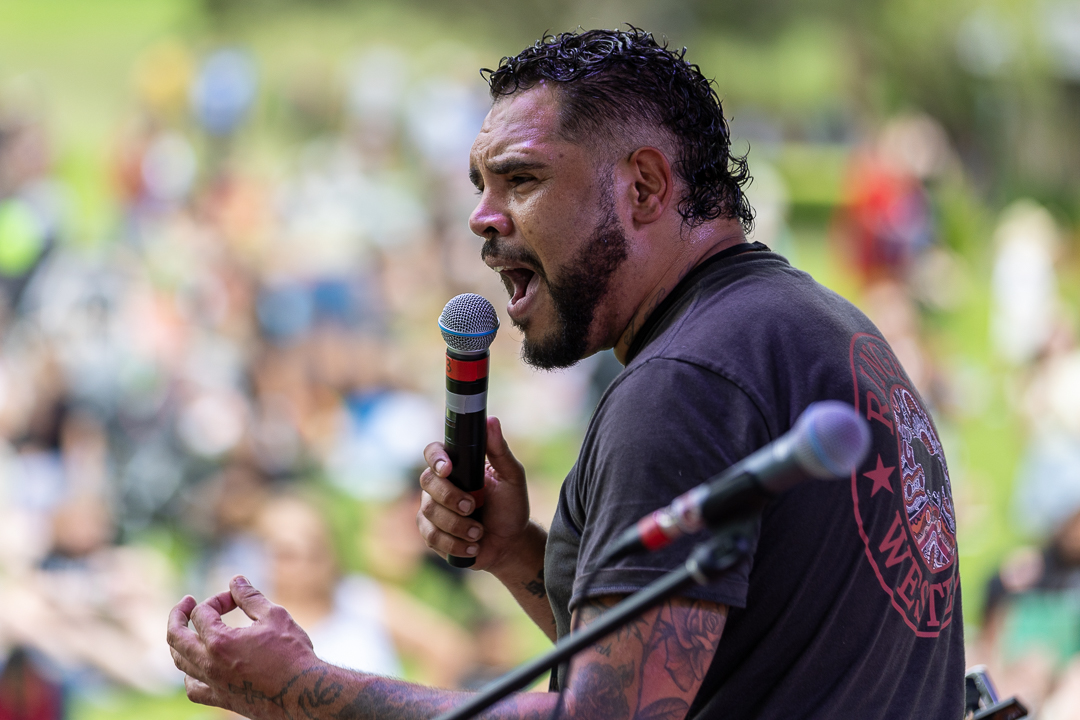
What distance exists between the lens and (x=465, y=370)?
189 cm

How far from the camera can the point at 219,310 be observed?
8.05 m

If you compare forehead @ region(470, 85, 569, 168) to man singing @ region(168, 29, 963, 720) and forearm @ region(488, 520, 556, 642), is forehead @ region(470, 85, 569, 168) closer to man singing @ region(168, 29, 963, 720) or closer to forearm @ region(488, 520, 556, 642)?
man singing @ region(168, 29, 963, 720)

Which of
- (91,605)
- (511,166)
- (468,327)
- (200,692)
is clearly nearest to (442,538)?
(468,327)

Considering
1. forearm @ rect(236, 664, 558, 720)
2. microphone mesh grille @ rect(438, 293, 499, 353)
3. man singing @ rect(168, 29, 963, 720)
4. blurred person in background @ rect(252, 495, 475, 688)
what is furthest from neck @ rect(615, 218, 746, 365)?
blurred person in background @ rect(252, 495, 475, 688)

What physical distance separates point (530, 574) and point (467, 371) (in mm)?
579

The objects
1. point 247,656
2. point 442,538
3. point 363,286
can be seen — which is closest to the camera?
point 247,656

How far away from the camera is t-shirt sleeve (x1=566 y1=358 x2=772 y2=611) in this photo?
1.38m

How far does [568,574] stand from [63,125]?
25.7 ft

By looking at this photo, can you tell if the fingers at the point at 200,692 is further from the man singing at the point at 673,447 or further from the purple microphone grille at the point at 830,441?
the purple microphone grille at the point at 830,441

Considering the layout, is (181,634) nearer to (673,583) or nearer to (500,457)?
(500,457)

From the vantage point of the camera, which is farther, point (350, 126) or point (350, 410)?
point (350, 126)

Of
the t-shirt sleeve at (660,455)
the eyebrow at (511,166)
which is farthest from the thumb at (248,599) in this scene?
the eyebrow at (511,166)

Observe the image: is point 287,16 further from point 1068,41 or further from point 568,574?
point 568,574

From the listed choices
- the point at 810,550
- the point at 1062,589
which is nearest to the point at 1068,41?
the point at 1062,589
